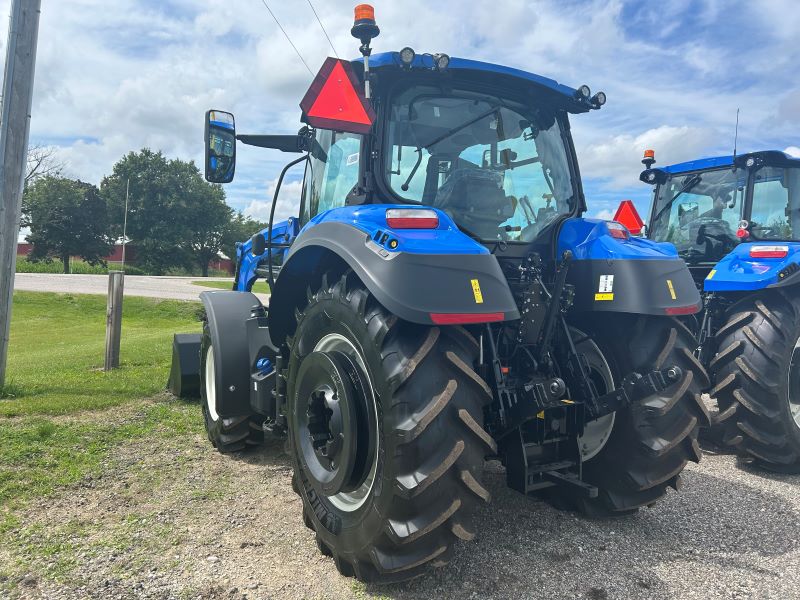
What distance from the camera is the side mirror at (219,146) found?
150 inches

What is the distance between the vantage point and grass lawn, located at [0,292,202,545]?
13.3 ft

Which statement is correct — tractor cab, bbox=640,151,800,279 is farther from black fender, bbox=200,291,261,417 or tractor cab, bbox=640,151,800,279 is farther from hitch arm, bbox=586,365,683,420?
black fender, bbox=200,291,261,417

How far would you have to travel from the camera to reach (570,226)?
3.50 m

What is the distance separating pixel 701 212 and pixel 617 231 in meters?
3.49

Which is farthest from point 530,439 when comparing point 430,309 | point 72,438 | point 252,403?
point 72,438

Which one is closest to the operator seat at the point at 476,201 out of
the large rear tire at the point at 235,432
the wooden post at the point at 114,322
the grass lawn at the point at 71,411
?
the large rear tire at the point at 235,432

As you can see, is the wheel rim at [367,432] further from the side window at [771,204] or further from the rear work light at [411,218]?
the side window at [771,204]

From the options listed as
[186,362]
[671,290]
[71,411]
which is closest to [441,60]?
[671,290]

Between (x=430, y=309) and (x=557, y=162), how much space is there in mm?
1813

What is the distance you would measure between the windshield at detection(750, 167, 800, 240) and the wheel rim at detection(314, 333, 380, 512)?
15.3 feet

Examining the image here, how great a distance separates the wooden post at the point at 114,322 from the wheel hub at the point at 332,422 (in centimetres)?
557

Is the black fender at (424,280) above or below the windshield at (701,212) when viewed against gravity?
below

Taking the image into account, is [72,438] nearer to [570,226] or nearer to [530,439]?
[530,439]

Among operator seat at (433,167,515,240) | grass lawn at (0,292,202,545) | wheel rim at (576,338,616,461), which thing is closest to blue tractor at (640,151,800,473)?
wheel rim at (576,338,616,461)
